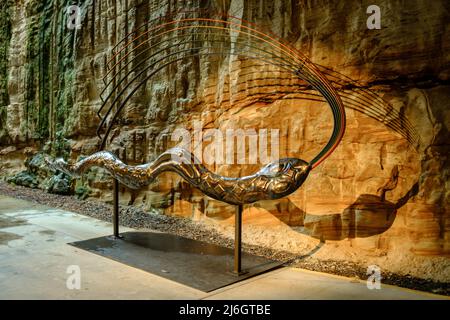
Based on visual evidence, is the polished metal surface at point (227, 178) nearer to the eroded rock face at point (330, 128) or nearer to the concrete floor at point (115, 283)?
the concrete floor at point (115, 283)

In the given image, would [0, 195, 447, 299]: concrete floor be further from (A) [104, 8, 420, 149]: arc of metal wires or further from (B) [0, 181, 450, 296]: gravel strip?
(A) [104, 8, 420, 149]: arc of metal wires

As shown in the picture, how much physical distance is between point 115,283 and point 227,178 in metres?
1.16

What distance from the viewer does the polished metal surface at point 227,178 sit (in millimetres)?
2793

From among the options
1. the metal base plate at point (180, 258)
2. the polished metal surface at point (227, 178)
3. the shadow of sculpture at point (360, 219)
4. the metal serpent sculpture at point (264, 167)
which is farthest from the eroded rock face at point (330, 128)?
the polished metal surface at point (227, 178)

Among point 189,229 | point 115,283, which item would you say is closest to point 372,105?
point 189,229

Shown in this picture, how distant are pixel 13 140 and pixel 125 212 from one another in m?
5.06

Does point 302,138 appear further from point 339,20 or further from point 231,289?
point 231,289

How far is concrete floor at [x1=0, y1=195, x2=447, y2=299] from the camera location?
2613mm

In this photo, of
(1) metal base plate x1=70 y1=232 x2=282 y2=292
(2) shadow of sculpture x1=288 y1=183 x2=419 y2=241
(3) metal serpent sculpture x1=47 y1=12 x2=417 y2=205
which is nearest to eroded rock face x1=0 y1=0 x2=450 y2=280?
(2) shadow of sculpture x1=288 y1=183 x2=419 y2=241

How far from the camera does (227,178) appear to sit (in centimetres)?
310

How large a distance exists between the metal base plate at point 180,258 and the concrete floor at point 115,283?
0.26 feet

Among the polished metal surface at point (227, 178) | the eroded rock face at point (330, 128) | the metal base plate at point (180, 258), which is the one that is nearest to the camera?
the polished metal surface at point (227, 178)

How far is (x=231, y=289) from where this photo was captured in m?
2.73

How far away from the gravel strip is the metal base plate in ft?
1.25
